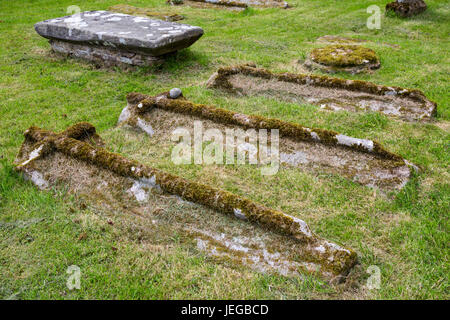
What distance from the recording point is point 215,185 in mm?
4594

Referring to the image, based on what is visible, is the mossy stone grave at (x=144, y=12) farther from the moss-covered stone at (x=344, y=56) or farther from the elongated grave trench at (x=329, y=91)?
the elongated grave trench at (x=329, y=91)

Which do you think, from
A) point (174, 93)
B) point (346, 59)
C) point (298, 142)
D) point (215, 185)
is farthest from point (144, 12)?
point (215, 185)

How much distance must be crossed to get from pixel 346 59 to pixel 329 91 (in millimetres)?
2012

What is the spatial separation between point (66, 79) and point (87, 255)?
19.8 ft

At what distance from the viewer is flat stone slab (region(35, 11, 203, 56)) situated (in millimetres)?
7922

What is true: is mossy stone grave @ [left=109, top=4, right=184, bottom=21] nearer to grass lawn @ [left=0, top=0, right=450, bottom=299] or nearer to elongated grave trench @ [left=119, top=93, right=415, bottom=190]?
grass lawn @ [left=0, top=0, right=450, bottom=299]

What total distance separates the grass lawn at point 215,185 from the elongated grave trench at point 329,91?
0.28m

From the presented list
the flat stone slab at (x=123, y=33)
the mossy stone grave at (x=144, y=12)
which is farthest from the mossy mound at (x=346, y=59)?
the mossy stone grave at (x=144, y=12)

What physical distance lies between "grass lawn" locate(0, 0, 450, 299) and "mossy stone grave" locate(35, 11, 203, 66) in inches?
15.8

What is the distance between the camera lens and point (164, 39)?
7.85 meters

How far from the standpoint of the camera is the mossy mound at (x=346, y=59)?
826 centimetres

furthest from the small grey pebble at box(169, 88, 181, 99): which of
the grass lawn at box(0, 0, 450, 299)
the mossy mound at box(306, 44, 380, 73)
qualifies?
the mossy mound at box(306, 44, 380, 73)
